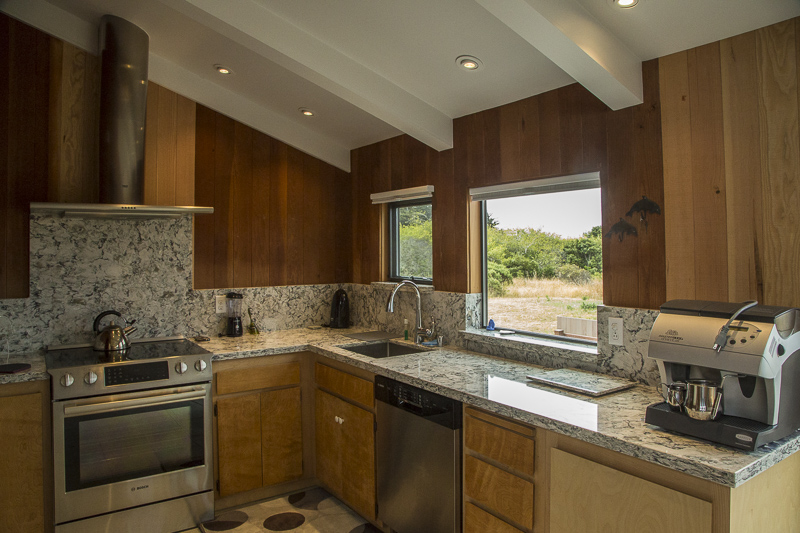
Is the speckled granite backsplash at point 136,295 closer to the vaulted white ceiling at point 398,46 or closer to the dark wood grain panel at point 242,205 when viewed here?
the dark wood grain panel at point 242,205

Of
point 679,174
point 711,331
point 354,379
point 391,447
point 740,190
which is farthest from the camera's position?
point 354,379

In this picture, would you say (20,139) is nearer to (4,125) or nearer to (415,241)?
(4,125)

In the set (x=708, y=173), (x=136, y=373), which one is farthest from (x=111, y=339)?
(x=708, y=173)

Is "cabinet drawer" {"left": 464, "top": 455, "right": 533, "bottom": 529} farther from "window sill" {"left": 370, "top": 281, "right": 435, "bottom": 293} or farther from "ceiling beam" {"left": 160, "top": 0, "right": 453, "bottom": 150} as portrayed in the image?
"ceiling beam" {"left": 160, "top": 0, "right": 453, "bottom": 150}

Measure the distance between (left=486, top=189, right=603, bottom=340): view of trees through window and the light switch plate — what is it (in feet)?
5.96


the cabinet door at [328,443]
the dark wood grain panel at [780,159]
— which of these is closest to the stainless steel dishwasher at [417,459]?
the cabinet door at [328,443]

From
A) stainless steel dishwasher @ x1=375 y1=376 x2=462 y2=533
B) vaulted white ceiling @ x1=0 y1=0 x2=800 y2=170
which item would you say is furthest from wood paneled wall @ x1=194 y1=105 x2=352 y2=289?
stainless steel dishwasher @ x1=375 y1=376 x2=462 y2=533

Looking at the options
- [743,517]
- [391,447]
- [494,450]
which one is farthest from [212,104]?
[743,517]

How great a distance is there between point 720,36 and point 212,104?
2.86m

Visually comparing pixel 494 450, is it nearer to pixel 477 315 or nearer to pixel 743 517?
pixel 743 517

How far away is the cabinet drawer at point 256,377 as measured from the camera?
113 inches

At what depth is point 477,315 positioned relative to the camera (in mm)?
3016

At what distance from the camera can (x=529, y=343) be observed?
8.39 feet

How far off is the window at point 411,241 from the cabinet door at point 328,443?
106cm
